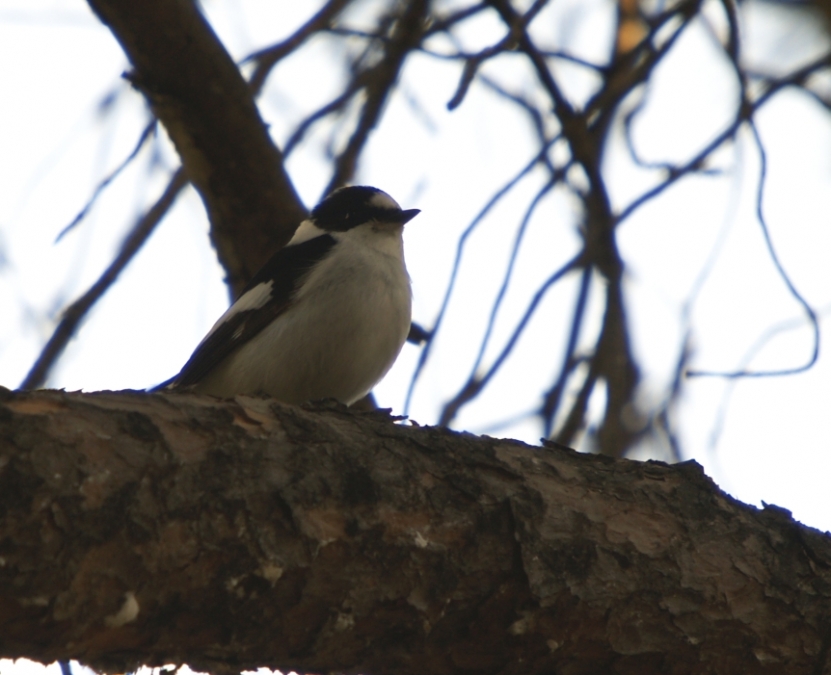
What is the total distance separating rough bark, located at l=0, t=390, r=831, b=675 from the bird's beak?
218cm

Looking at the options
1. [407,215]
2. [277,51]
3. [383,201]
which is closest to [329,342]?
[407,215]

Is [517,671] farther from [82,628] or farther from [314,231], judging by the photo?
[314,231]

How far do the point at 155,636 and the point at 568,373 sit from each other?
301 cm

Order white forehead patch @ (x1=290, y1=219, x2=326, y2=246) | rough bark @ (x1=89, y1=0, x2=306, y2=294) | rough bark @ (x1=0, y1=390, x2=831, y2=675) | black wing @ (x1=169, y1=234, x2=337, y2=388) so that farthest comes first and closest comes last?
white forehead patch @ (x1=290, y1=219, x2=326, y2=246) < black wing @ (x1=169, y1=234, x2=337, y2=388) < rough bark @ (x1=89, y1=0, x2=306, y2=294) < rough bark @ (x1=0, y1=390, x2=831, y2=675)

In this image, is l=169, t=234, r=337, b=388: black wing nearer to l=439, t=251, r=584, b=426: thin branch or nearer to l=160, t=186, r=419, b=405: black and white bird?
l=160, t=186, r=419, b=405: black and white bird

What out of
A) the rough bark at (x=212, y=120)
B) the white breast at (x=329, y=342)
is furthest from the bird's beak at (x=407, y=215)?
the rough bark at (x=212, y=120)

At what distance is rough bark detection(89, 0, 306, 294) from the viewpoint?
3.66 metres

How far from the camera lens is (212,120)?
3.86 meters

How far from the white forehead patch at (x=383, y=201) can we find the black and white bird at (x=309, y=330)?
1.52 feet

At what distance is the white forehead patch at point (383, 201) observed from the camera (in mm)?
4820

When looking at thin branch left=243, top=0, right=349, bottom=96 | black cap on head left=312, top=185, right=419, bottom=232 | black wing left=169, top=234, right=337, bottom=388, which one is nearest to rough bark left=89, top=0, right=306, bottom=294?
black wing left=169, top=234, right=337, bottom=388

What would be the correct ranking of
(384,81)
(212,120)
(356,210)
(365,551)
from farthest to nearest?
(356,210)
(384,81)
(212,120)
(365,551)

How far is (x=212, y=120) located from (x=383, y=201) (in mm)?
1184

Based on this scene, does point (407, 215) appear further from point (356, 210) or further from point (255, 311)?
point (255, 311)
